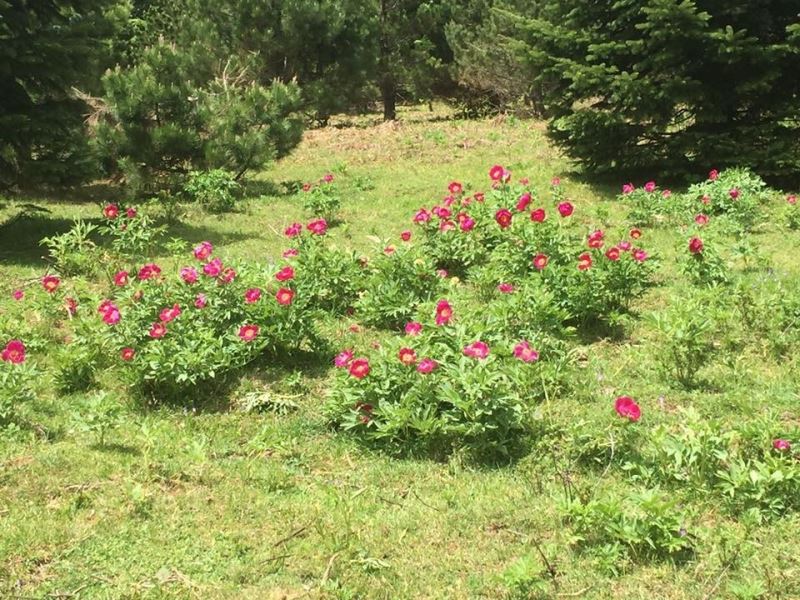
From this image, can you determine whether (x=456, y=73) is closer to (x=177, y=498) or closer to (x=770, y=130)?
(x=770, y=130)

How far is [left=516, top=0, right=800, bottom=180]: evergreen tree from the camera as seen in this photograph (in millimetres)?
9062

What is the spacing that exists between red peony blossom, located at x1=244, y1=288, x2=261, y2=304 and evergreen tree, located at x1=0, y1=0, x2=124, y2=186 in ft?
15.0

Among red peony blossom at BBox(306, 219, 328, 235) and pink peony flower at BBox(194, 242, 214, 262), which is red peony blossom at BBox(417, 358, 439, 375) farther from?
red peony blossom at BBox(306, 219, 328, 235)

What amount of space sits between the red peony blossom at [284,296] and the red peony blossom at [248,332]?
0.22m

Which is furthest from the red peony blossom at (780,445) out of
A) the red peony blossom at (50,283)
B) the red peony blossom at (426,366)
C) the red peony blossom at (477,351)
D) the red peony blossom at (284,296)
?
the red peony blossom at (50,283)

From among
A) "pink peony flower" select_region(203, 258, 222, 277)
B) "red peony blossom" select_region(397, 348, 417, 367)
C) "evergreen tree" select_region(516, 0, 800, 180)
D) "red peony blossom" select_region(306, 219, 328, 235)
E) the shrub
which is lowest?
the shrub

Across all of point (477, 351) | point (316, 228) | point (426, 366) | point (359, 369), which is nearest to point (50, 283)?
point (316, 228)

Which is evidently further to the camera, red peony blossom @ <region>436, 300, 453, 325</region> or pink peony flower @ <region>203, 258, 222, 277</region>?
pink peony flower @ <region>203, 258, 222, 277</region>

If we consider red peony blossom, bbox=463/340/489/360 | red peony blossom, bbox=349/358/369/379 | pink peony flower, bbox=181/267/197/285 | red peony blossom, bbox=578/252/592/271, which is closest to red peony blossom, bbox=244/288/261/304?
pink peony flower, bbox=181/267/197/285

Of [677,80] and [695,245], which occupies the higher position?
[677,80]

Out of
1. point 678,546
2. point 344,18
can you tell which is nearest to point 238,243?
point 678,546

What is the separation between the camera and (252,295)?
4.54 m

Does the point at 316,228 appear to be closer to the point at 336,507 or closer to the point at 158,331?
the point at 158,331

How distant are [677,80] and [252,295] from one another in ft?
22.3
